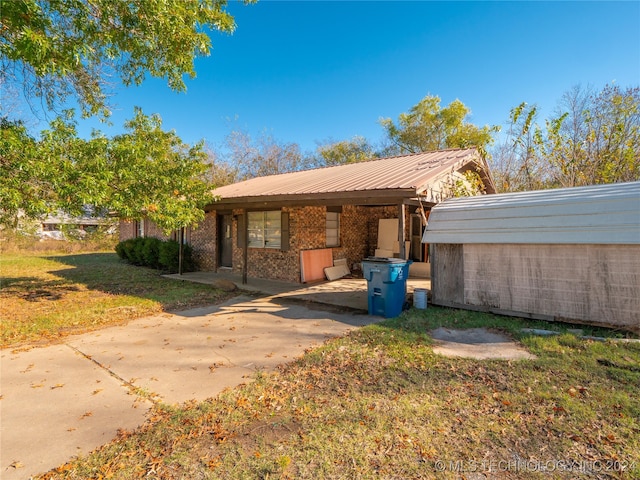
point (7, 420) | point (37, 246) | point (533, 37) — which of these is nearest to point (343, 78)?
point (533, 37)

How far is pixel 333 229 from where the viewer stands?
11.2 m

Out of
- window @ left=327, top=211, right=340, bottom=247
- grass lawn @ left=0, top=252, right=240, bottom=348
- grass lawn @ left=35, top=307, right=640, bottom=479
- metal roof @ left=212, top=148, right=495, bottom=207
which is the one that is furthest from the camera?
window @ left=327, top=211, right=340, bottom=247

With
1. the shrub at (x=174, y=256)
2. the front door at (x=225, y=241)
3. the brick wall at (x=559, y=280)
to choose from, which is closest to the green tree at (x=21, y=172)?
the front door at (x=225, y=241)

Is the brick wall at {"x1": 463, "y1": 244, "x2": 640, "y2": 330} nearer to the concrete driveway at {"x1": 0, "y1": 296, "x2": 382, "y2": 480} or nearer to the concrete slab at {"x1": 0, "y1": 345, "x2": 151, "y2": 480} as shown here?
the concrete driveway at {"x1": 0, "y1": 296, "x2": 382, "y2": 480}

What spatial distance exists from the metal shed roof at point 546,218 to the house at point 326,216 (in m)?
0.87

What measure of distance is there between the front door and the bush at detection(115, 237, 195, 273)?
4.55 ft

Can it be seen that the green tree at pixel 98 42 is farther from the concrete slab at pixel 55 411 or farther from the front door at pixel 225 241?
the front door at pixel 225 241

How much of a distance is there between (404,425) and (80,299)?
8451 mm

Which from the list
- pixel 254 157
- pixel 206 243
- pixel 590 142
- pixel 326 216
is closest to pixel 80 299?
pixel 206 243

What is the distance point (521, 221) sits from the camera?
5895 millimetres

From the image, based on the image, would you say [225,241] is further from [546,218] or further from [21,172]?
[546,218]

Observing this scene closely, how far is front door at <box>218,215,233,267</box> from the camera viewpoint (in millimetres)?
11945

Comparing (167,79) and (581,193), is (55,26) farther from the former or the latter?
(581,193)

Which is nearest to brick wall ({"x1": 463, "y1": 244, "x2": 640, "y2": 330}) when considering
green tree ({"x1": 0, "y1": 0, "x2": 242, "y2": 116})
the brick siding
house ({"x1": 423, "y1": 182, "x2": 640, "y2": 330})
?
house ({"x1": 423, "y1": 182, "x2": 640, "y2": 330})
